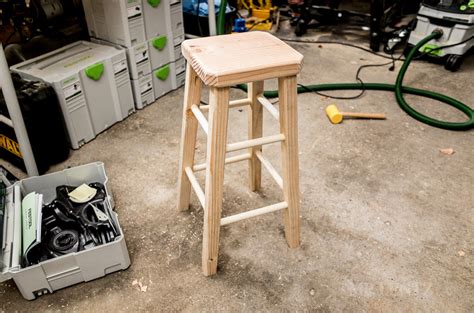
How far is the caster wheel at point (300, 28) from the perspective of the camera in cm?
305

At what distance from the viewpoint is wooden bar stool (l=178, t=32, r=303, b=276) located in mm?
945

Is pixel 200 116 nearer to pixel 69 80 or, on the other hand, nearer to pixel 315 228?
pixel 315 228

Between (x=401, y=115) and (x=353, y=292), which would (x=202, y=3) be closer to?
(x=401, y=115)

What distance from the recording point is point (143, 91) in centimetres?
210

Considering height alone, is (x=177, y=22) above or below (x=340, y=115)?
above

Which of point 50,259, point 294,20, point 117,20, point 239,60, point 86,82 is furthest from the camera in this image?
point 294,20

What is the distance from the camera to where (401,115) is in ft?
6.84

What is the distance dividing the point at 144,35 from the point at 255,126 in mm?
999

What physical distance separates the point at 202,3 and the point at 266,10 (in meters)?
0.85

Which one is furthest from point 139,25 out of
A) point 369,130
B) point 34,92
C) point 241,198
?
point 369,130

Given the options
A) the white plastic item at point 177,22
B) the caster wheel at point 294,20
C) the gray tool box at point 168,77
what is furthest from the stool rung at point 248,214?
the caster wheel at point 294,20

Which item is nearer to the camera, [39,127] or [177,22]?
[39,127]

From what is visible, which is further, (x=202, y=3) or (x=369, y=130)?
(x=202, y=3)

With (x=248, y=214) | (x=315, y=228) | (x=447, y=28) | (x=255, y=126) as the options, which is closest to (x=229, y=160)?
(x=255, y=126)
